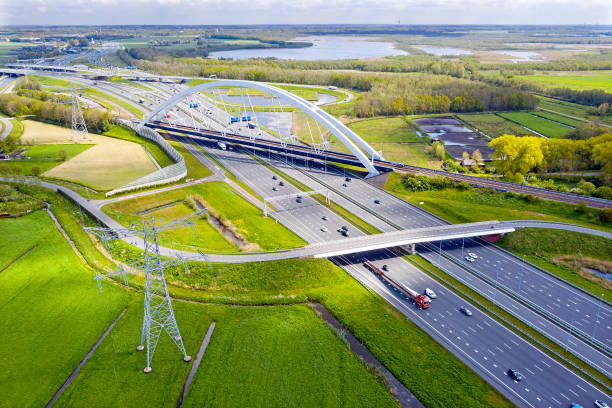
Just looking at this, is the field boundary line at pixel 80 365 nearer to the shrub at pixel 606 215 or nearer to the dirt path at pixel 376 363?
the dirt path at pixel 376 363

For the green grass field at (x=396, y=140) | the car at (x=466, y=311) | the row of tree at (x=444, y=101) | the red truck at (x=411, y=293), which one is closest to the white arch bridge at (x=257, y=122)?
the green grass field at (x=396, y=140)

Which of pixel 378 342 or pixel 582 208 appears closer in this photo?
pixel 378 342

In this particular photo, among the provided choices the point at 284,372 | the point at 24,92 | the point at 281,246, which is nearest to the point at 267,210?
the point at 281,246

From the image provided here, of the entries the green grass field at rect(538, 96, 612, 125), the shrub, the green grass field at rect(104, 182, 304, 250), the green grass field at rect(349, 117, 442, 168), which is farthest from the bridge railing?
the green grass field at rect(538, 96, 612, 125)

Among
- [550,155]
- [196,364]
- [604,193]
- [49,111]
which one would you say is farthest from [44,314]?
[49,111]

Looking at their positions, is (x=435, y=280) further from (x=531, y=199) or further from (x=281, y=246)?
(x=531, y=199)

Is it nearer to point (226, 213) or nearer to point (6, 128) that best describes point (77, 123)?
point (6, 128)
